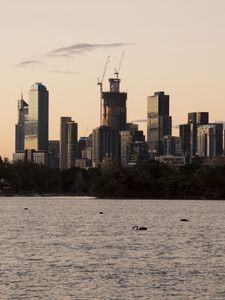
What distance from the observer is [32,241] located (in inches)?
4274

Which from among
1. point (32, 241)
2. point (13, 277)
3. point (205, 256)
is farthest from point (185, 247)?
point (13, 277)

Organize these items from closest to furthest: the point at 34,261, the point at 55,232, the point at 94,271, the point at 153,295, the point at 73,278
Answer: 1. the point at 153,295
2. the point at 73,278
3. the point at 94,271
4. the point at 34,261
5. the point at 55,232

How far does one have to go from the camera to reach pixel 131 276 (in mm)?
72250

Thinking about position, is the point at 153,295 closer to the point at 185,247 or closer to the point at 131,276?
the point at 131,276

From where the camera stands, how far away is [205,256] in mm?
89500

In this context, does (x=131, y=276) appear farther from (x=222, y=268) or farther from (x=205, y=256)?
(x=205, y=256)

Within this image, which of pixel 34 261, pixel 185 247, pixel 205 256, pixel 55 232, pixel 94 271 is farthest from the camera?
pixel 55 232

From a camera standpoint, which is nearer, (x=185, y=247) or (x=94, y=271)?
(x=94, y=271)

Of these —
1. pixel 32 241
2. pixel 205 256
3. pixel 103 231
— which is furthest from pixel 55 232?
pixel 205 256

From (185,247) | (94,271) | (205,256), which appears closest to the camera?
(94,271)

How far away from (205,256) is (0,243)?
25703 mm

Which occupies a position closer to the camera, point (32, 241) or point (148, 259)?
point (148, 259)

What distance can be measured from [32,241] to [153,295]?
47170 mm

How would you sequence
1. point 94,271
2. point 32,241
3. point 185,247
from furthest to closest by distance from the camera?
1. point 32,241
2. point 185,247
3. point 94,271
